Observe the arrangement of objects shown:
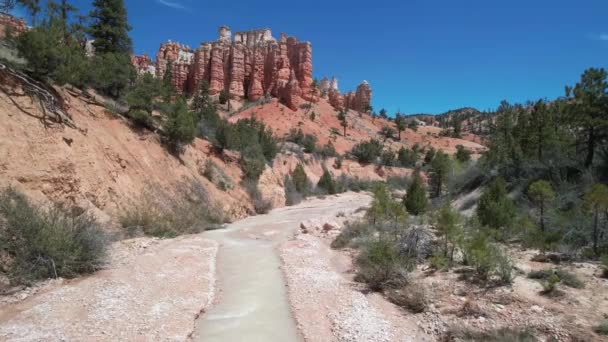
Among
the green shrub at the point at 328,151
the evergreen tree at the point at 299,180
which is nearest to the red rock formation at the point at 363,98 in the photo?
the green shrub at the point at 328,151

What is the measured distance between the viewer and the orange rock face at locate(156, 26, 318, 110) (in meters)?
62.2

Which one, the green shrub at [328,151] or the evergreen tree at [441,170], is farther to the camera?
the green shrub at [328,151]

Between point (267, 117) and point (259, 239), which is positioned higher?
point (267, 117)

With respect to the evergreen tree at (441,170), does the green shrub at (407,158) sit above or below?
above

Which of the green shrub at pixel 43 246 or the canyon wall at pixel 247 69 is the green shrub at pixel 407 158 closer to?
the canyon wall at pixel 247 69

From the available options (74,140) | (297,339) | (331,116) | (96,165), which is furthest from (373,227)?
(331,116)

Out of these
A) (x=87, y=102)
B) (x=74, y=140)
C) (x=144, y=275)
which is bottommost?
(x=144, y=275)

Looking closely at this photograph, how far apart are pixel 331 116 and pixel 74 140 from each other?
55948 mm

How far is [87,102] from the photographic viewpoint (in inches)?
655

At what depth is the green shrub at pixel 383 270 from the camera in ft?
28.4

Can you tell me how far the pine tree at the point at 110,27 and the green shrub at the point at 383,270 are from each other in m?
27.3

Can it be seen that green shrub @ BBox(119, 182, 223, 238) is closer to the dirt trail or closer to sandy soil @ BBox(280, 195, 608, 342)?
the dirt trail

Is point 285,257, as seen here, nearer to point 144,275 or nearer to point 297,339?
point 144,275

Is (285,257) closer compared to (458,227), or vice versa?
(458,227)
